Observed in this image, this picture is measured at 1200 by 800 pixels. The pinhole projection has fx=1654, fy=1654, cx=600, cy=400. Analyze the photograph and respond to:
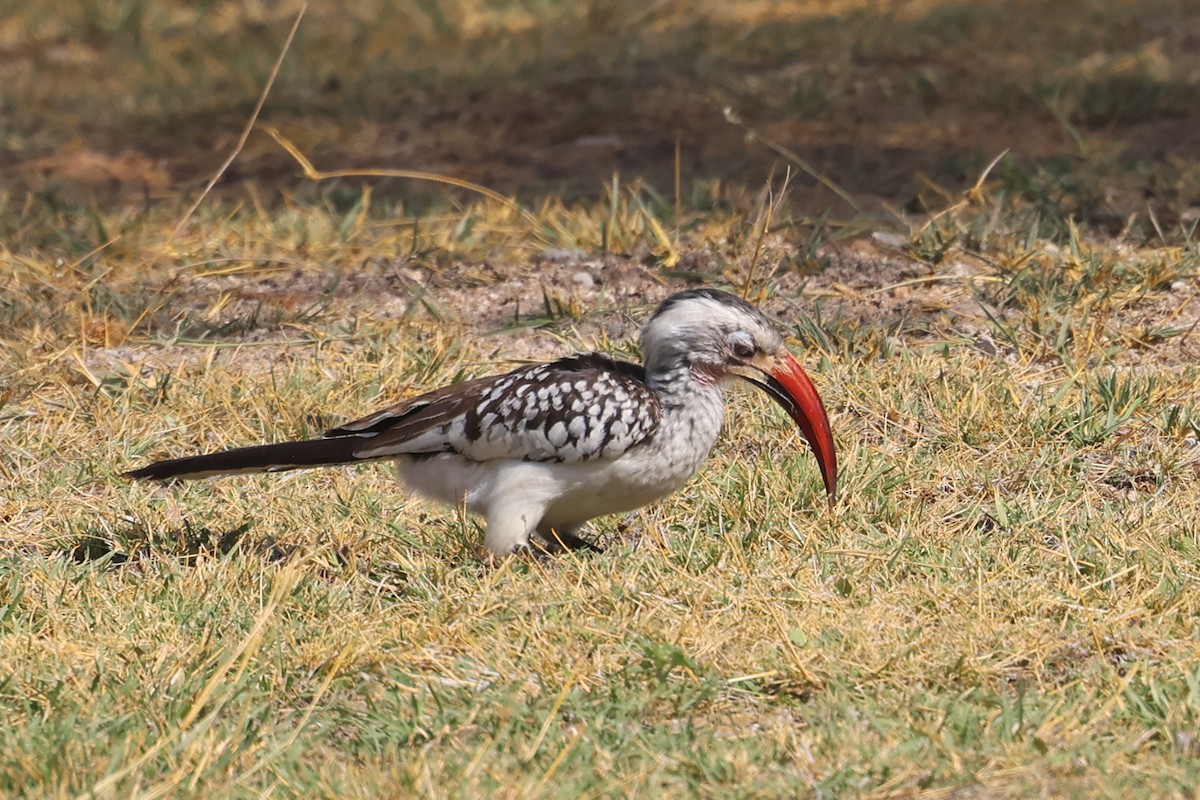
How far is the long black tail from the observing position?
4043mm

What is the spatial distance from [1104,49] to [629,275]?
11.9ft

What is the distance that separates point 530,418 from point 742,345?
579 mm

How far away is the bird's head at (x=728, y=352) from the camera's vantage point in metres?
4.13

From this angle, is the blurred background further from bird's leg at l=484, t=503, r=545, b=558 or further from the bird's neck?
bird's leg at l=484, t=503, r=545, b=558

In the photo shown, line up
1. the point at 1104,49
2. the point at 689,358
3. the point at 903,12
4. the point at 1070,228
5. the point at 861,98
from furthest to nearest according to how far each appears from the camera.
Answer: the point at 903,12 → the point at 1104,49 → the point at 861,98 → the point at 1070,228 → the point at 689,358

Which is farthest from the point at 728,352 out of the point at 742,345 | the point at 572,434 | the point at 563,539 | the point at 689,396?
the point at 563,539

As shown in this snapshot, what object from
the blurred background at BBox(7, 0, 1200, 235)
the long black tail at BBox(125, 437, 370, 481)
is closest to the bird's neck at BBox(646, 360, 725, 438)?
the long black tail at BBox(125, 437, 370, 481)

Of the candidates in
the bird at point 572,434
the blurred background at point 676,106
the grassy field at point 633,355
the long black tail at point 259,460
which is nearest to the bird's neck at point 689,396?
the bird at point 572,434

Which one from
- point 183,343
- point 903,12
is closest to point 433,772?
point 183,343

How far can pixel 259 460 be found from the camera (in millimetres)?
4039

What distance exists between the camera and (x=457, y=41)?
9.77 metres

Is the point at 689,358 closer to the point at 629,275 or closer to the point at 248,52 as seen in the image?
the point at 629,275

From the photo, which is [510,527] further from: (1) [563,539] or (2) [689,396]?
(2) [689,396]

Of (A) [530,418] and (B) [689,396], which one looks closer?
(A) [530,418]
